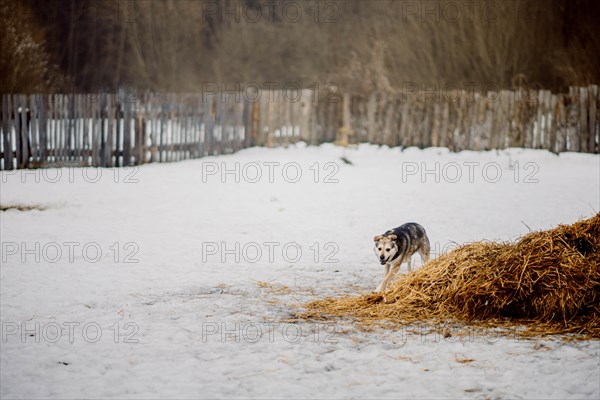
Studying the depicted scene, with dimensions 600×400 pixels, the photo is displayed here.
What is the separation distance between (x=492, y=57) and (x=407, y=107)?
195 inches

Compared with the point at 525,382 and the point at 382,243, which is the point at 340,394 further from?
the point at 382,243

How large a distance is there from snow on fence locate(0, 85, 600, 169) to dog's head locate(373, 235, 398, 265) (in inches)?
368

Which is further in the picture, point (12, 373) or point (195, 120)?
point (195, 120)

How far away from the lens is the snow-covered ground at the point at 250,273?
4.77 meters

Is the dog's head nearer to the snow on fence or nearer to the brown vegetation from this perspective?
the snow on fence

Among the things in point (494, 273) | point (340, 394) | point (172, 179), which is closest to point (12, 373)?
point (340, 394)

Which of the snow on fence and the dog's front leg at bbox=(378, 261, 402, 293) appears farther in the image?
the snow on fence

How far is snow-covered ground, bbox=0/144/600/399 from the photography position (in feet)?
15.6

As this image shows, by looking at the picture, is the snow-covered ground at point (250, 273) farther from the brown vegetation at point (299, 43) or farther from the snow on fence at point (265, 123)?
the brown vegetation at point (299, 43)

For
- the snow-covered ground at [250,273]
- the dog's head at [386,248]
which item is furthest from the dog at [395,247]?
the snow-covered ground at [250,273]

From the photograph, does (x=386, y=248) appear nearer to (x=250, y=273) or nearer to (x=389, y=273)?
(x=389, y=273)

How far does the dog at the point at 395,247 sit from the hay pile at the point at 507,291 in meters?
0.46

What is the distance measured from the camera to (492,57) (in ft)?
71.3

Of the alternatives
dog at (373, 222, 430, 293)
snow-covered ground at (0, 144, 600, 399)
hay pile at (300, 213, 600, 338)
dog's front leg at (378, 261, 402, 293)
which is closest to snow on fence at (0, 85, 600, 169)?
snow-covered ground at (0, 144, 600, 399)
